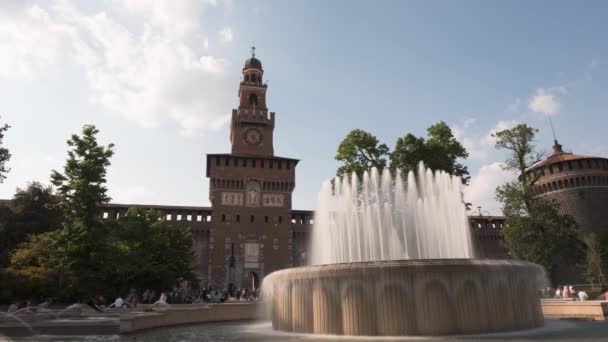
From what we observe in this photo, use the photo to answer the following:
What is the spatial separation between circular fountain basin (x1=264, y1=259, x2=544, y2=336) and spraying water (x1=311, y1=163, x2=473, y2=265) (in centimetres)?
630

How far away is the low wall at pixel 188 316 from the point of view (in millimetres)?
12664

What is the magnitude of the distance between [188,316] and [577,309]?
14574mm

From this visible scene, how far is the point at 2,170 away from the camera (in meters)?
21.1

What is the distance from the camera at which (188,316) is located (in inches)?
663

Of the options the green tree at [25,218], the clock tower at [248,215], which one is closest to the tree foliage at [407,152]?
the clock tower at [248,215]

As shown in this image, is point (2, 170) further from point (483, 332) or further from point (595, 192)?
point (595, 192)

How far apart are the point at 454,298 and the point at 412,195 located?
32.1ft

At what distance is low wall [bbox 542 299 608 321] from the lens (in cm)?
1320

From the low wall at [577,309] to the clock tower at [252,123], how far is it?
3177 centimetres

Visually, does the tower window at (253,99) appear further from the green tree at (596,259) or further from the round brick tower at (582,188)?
the green tree at (596,259)

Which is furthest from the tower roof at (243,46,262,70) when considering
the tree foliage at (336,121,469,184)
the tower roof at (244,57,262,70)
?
the tree foliage at (336,121,469,184)

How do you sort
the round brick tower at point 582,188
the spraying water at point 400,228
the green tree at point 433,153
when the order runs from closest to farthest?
the spraying water at point 400,228 → the green tree at point 433,153 → the round brick tower at point 582,188

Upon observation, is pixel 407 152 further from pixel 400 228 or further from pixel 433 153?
pixel 400 228

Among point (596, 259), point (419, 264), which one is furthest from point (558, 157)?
point (419, 264)
